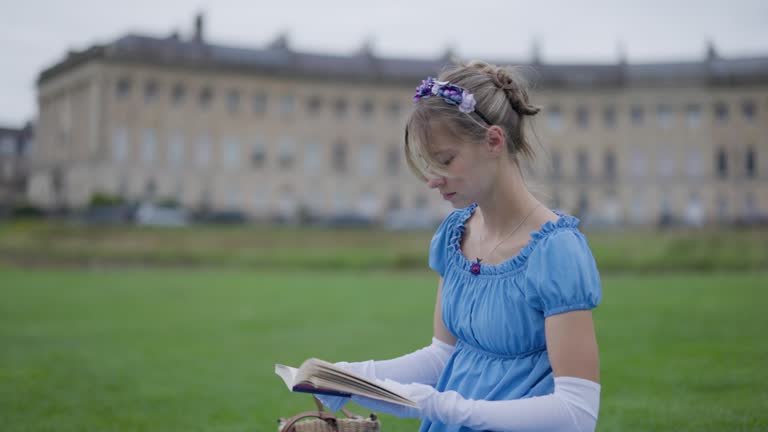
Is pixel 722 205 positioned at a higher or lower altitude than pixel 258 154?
lower

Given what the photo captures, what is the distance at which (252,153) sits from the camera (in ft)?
203

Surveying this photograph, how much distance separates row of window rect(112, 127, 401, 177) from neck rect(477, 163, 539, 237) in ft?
188

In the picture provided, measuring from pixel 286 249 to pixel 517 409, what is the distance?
3151cm

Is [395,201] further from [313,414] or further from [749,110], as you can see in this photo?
[313,414]

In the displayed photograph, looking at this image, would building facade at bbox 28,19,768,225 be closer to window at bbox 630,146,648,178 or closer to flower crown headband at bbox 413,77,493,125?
window at bbox 630,146,648,178

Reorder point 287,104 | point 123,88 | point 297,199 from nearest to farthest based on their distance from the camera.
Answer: point 123,88
point 297,199
point 287,104

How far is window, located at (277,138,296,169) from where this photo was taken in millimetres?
62500

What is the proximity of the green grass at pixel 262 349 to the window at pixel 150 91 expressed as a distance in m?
41.5

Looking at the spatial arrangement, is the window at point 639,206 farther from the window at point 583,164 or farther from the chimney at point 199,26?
the chimney at point 199,26

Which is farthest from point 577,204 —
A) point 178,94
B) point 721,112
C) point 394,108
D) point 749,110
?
point 178,94

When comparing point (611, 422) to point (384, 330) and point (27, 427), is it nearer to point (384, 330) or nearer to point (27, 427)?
point (27, 427)

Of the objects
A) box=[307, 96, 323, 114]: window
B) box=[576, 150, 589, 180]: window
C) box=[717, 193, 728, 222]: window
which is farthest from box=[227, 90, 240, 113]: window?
box=[717, 193, 728, 222]: window

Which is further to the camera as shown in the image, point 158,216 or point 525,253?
point 158,216

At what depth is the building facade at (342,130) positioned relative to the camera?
58.2m
